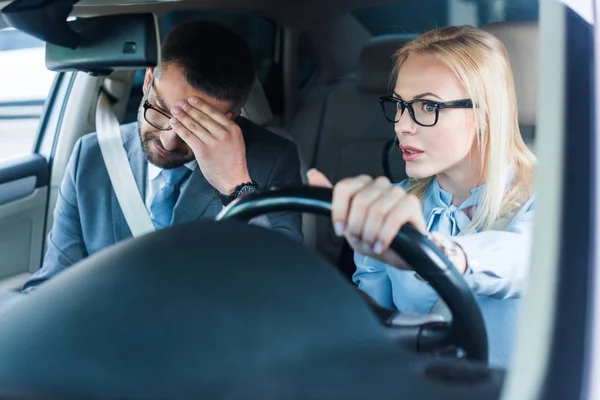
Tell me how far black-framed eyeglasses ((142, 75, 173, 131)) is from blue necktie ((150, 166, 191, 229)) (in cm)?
12

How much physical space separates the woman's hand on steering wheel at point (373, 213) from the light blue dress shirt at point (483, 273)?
11 cm

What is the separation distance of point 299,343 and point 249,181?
963 millimetres

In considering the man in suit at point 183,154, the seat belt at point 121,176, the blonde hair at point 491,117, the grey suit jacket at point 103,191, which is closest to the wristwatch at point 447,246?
the blonde hair at point 491,117

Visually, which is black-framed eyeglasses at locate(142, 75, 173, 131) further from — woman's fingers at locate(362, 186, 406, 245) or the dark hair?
woman's fingers at locate(362, 186, 406, 245)

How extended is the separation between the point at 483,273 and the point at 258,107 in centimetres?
129

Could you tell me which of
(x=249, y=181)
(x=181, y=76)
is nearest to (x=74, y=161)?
(x=181, y=76)

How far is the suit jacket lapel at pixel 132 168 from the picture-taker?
1.86m

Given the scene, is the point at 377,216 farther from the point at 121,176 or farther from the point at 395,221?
the point at 121,176

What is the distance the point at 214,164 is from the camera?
1.65 m

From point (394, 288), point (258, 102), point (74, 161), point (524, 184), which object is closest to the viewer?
point (524, 184)

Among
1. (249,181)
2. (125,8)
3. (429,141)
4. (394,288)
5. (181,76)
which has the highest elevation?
(125,8)

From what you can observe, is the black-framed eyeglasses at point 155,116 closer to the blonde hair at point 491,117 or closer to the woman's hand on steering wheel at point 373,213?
the blonde hair at point 491,117

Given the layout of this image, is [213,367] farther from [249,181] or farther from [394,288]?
[249,181]

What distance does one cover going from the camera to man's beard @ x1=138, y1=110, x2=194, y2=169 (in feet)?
5.93
